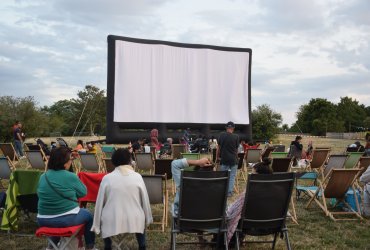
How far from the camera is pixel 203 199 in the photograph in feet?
11.1

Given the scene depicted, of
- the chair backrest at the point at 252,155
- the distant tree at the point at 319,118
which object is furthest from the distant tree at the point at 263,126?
the distant tree at the point at 319,118

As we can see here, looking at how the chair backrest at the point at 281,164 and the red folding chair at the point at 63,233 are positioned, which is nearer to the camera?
the red folding chair at the point at 63,233

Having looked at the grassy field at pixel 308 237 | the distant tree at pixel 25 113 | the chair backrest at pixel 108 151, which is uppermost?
the distant tree at pixel 25 113

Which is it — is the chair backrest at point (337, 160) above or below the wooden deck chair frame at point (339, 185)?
above

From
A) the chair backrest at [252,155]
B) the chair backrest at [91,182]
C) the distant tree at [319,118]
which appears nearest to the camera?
the chair backrest at [91,182]


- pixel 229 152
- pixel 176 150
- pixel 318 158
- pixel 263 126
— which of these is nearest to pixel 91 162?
pixel 176 150

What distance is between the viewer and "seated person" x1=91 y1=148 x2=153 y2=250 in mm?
3148

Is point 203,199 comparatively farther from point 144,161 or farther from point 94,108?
point 94,108

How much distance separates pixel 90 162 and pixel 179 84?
7.69 metres

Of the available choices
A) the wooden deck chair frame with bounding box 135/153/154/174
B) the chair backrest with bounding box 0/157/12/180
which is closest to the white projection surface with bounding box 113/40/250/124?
the wooden deck chair frame with bounding box 135/153/154/174

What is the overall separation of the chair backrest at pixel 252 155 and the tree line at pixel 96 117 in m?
7.58

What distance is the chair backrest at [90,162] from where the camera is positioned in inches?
308

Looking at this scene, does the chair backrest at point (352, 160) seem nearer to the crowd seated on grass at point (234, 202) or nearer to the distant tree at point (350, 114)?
the crowd seated on grass at point (234, 202)

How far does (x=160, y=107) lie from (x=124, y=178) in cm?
1156
